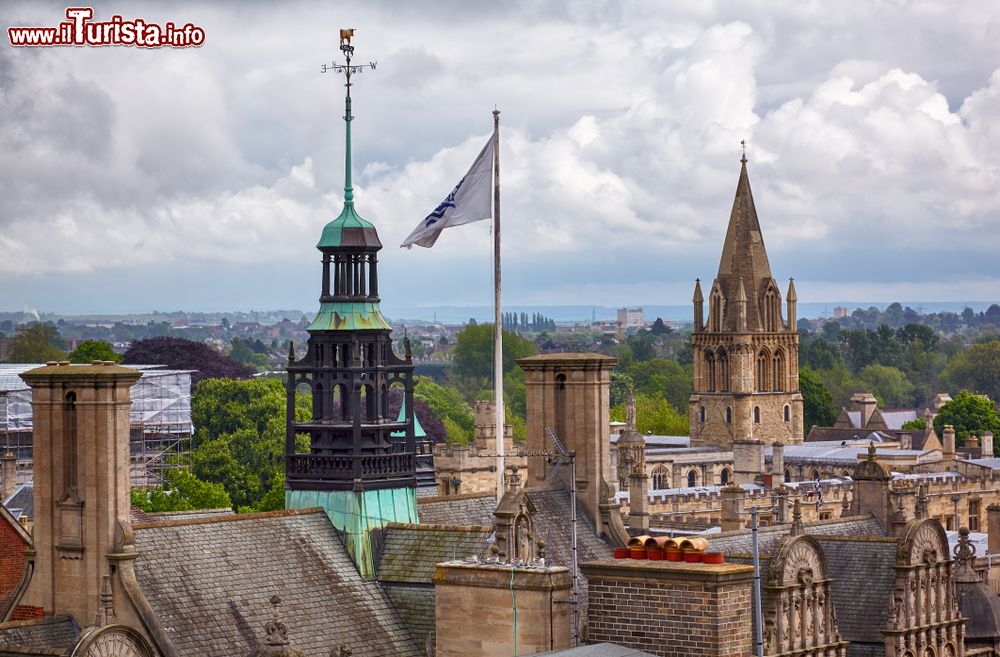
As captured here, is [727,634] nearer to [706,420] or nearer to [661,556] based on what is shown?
[661,556]

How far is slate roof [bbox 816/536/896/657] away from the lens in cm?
4575

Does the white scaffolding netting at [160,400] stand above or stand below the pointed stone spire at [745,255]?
below

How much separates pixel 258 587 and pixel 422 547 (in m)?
4.86

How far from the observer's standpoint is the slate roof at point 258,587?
41.8 metres

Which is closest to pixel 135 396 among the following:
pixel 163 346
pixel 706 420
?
pixel 163 346

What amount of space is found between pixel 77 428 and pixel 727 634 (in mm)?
13892

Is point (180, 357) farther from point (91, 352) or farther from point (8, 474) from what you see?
point (8, 474)

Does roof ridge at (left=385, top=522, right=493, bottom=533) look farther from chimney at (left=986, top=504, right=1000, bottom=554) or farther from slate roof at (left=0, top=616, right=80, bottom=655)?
chimney at (left=986, top=504, right=1000, bottom=554)

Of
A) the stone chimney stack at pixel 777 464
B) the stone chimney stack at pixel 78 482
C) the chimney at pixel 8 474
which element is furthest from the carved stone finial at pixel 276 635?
the stone chimney stack at pixel 777 464

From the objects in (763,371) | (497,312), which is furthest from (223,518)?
(763,371)

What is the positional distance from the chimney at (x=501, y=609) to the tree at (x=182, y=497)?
57.6 meters

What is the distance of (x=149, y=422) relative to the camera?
5187 inches

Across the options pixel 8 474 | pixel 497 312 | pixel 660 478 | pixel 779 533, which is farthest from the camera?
pixel 660 478

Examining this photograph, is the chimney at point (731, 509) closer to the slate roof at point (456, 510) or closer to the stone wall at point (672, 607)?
the slate roof at point (456, 510)
